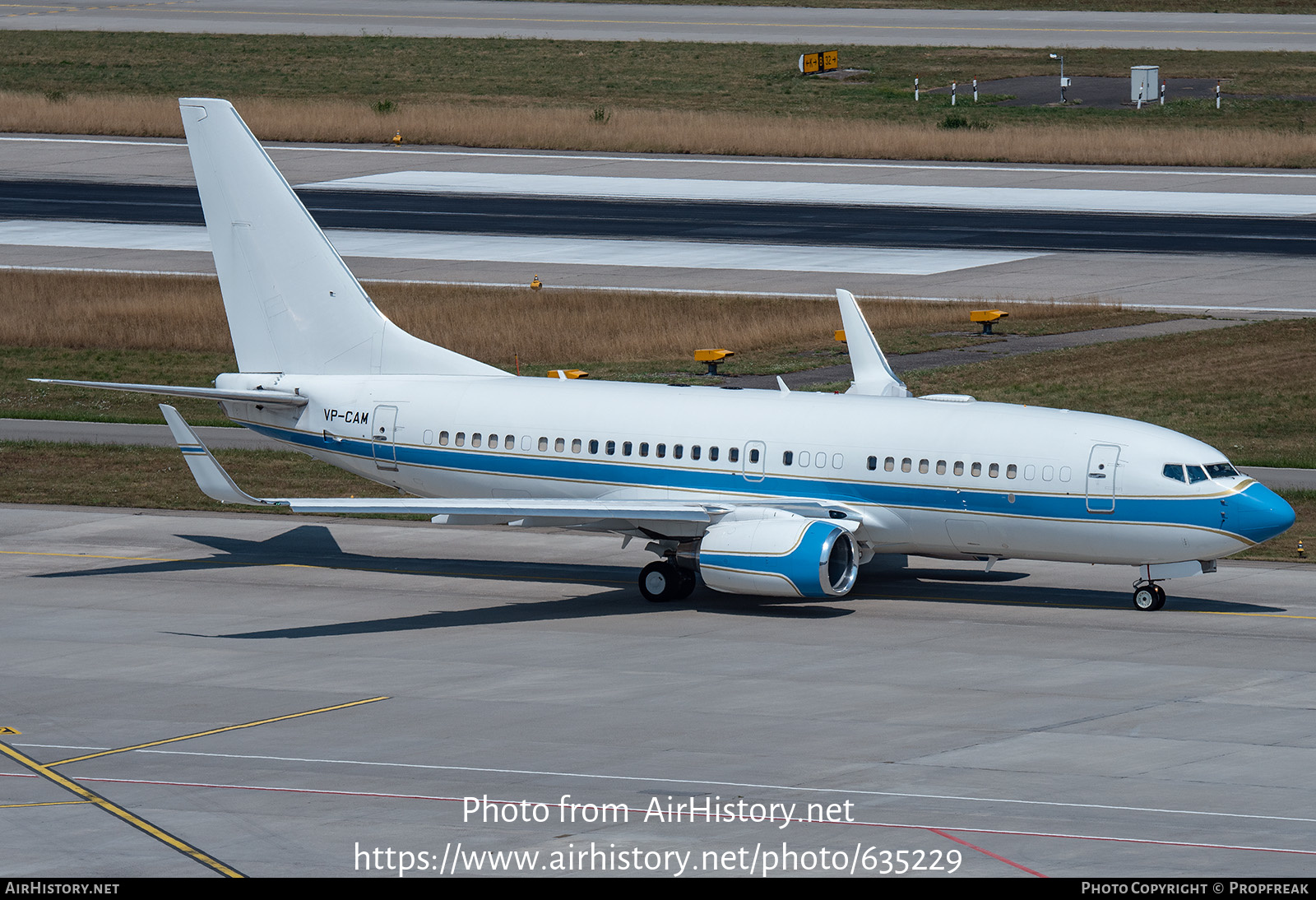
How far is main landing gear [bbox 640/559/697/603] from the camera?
38500mm

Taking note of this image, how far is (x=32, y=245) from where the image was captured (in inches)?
3270

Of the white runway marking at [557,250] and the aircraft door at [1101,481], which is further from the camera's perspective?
the white runway marking at [557,250]

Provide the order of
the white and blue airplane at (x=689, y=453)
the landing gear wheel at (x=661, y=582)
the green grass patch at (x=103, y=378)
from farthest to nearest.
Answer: the green grass patch at (x=103, y=378), the landing gear wheel at (x=661, y=582), the white and blue airplane at (x=689, y=453)

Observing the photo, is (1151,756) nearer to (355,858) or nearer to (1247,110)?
(355,858)

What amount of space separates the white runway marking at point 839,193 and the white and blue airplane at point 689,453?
46.9 metres

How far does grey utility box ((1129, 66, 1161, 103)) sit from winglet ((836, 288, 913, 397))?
71.2 meters

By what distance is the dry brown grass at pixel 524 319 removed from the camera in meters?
65.2

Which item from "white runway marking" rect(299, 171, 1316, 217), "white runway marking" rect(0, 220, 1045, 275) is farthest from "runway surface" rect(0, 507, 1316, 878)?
"white runway marking" rect(299, 171, 1316, 217)

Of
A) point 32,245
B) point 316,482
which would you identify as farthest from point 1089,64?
point 316,482

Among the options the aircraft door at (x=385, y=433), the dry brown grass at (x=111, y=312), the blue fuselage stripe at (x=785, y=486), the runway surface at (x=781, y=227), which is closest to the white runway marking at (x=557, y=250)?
the runway surface at (x=781, y=227)

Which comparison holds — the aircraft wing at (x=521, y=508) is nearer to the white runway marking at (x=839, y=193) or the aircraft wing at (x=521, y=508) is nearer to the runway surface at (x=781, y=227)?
the runway surface at (x=781, y=227)

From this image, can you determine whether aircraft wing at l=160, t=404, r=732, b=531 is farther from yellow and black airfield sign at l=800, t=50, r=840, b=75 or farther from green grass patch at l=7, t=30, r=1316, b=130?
yellow and black airfield sign at l=800, t=50, r=840, b=75

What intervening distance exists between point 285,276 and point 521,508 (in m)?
9.51

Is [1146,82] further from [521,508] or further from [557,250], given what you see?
[521,508]
